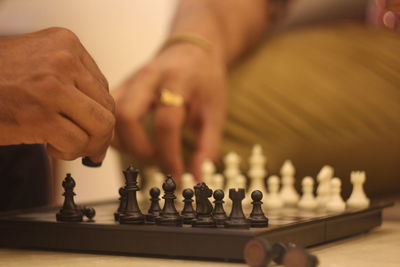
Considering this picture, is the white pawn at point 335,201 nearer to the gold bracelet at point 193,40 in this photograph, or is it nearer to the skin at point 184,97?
the skin at point 184,97

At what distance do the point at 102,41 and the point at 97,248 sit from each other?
8.41ft

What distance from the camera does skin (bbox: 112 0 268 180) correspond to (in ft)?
5.76

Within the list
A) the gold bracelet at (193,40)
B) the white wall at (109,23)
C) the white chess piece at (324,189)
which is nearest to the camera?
the white chess piece at (324,189)

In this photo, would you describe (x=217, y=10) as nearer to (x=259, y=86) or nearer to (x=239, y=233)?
(x=259, y=86)

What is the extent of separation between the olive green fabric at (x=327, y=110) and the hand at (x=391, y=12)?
575 millimetres

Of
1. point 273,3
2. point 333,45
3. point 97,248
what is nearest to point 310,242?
point 97,248

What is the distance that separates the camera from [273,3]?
8.13 feet

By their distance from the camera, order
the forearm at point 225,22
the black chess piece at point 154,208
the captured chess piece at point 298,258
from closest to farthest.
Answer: the captured chess piece at point 298,258, the black chess piece at point 154,208, the forearm at point 225,22

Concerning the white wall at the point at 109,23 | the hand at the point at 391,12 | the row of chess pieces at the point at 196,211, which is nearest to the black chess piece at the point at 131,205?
the row of chess pieces at the point at 196,211

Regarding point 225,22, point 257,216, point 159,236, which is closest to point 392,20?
point 257,216

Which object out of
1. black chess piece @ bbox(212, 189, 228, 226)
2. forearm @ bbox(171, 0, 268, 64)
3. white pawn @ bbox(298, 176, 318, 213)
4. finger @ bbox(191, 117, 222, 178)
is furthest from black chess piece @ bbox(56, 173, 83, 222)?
forearm @ bbox(171, 0, 268, 64)

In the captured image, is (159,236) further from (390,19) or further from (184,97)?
(184,97)

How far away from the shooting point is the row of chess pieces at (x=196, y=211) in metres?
0.99

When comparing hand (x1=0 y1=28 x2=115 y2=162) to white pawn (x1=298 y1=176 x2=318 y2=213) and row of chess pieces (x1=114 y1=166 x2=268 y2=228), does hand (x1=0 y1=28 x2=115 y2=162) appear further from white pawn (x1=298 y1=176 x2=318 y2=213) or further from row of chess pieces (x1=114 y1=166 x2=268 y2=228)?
white pawn (x1=298 y1=176 x2=318 y2=213)
